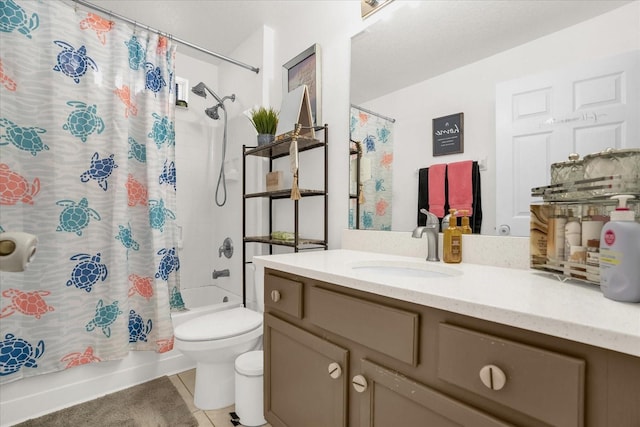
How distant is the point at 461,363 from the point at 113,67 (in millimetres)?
2260

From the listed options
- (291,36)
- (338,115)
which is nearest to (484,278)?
(338,115)

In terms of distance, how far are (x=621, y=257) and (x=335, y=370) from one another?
0.75m

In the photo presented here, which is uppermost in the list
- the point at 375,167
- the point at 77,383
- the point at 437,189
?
the point at 375,167

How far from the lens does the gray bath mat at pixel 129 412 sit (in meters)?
1.45

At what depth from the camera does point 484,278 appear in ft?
2.81

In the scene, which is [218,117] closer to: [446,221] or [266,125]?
[266,125]

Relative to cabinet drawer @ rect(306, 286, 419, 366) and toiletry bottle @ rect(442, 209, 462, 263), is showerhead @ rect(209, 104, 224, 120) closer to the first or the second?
cabinet drawer @ rect(306, 286, 419, 366)

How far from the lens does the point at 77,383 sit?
5.33ft

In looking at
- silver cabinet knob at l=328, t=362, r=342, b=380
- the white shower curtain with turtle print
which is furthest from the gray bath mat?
silver cabinet knob at l=328, t=362, r=342, b=380

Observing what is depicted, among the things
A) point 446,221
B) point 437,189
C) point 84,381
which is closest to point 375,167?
point 437,189

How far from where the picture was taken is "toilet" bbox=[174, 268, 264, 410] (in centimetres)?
144

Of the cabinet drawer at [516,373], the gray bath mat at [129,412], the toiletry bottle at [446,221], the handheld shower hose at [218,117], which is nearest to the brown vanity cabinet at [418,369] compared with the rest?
the cabinet drawer at [516,373]

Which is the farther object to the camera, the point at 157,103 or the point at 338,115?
the point at 157,103

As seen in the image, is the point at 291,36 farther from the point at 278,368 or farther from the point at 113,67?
the point at 278,368
